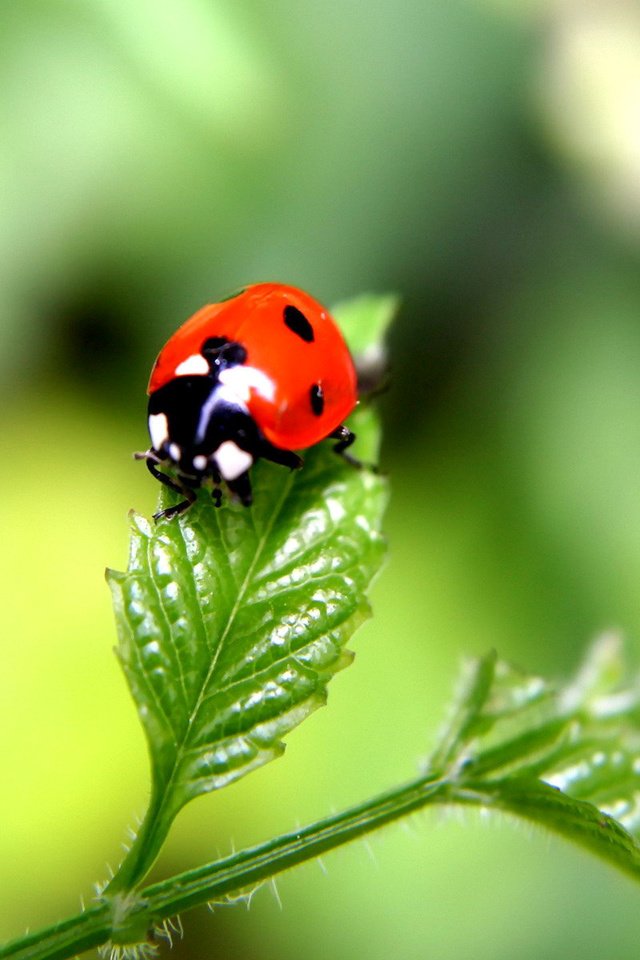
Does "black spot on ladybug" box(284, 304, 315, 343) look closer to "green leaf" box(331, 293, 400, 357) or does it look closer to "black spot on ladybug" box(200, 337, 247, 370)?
"black spot on ladybug" box(200, 337, 247, 370)

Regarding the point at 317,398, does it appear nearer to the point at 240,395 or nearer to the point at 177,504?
the point at 240,395

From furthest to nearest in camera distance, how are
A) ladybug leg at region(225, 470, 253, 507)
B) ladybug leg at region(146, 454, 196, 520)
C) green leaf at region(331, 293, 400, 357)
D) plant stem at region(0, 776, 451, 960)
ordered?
1. green leaf at region(331, 293, 400, 357)
2. ladybug leg at region(225, 470, 253, 507)
3. ladybug leg at region(146, 454, 196, 520)
4. plant stem at region(0, 776, 451, 960)

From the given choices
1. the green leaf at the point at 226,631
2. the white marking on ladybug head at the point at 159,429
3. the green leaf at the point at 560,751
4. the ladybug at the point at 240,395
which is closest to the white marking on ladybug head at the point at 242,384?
the ladybug at the point at 240,395

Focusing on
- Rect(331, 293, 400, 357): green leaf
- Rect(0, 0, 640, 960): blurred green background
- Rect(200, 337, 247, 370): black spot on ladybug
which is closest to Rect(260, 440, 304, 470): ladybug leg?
Rect(200, 337, 247, 370): black spot on ladybug

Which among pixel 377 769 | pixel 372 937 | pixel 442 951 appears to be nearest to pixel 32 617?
pixel 377 769

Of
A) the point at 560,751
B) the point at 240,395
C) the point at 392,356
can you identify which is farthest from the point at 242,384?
the point at 392,356

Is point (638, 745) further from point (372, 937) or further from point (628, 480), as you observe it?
point (628, 480)

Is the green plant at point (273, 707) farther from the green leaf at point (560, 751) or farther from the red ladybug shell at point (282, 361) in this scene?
the red ladybug shell at point (282, 361)
